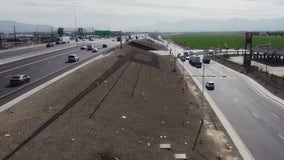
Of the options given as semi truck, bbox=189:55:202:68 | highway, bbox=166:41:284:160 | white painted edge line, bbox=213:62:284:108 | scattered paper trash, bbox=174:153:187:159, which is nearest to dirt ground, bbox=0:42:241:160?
scattered paper trash, bbox=174:153:187:159

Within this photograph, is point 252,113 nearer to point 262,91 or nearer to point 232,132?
point 232,132

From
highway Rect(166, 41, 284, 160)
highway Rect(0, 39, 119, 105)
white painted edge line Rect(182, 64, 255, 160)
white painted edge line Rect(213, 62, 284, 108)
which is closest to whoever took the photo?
white painted edge line Rect(182, 64, 255, 160)

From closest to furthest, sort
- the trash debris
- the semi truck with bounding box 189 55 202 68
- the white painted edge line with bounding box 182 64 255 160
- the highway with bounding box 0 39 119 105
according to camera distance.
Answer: the trash debris → the white painted edge line with bounding box 182 64 255 160 → the highway with bounding box 0 39 119 105 → the semi truck with bounding box 189 55 202 68

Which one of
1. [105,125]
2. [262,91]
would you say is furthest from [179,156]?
[262,91]

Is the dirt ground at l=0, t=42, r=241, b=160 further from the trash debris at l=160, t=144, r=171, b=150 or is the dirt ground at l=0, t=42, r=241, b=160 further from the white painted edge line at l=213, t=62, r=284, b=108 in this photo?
the white painted edge line at l=213, t=62, r=284, b=108

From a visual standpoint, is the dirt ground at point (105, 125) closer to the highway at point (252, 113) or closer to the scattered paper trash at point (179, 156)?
the scattered paper trash at point (179, 156)
